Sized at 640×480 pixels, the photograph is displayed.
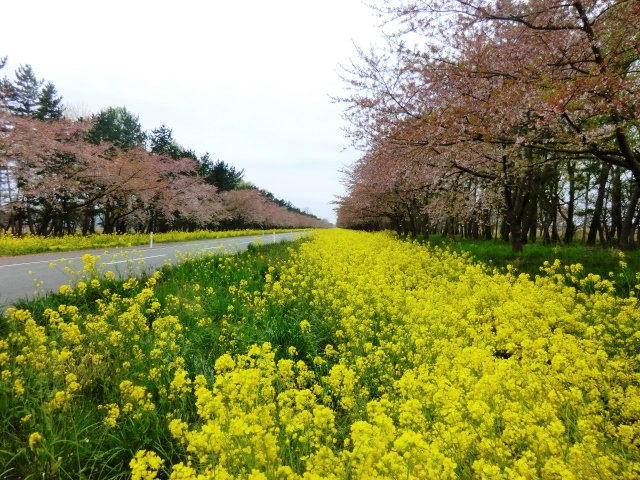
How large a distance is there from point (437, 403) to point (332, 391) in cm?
126

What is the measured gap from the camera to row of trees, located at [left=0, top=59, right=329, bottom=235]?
20453mm

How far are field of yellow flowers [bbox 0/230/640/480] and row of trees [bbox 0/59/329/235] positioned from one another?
19032 millimetres

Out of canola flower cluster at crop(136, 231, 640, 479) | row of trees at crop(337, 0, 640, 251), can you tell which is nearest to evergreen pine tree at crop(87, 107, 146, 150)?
row of trees at crop(337, 0, 640, 251)

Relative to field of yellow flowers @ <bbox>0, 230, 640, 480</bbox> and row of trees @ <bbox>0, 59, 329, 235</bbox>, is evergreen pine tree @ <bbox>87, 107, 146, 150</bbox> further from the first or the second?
field of yellow flowers @ <bbox>0, 230, 640, 480</bbox>

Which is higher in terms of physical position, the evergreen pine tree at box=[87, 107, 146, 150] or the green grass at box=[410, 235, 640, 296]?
the evergreen pine tree at box=[87, 107, 146, 150]

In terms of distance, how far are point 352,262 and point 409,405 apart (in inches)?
296

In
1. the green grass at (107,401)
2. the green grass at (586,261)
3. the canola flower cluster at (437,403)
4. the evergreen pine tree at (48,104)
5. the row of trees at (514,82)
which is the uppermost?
the evergreen pine tree at (48,104)

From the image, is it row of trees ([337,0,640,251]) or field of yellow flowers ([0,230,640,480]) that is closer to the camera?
field of yellow flowers ([0,230,640,480])

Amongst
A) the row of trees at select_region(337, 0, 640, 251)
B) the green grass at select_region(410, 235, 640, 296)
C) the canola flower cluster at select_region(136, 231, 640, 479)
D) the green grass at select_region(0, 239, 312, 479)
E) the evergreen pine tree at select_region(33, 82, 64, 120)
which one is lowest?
the green grass at select_region(0, 239, 312, 479)

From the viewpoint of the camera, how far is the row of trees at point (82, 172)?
20453 millimetres

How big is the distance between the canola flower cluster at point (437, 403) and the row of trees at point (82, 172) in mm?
21044

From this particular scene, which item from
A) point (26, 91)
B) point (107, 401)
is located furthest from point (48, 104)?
point (107, 401)

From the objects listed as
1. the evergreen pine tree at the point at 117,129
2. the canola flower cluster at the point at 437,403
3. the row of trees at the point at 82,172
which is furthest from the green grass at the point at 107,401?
the evergreen pine tree at the point at 117,129

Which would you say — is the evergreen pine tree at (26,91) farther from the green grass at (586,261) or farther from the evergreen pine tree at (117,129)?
the green grass at (586,261)
